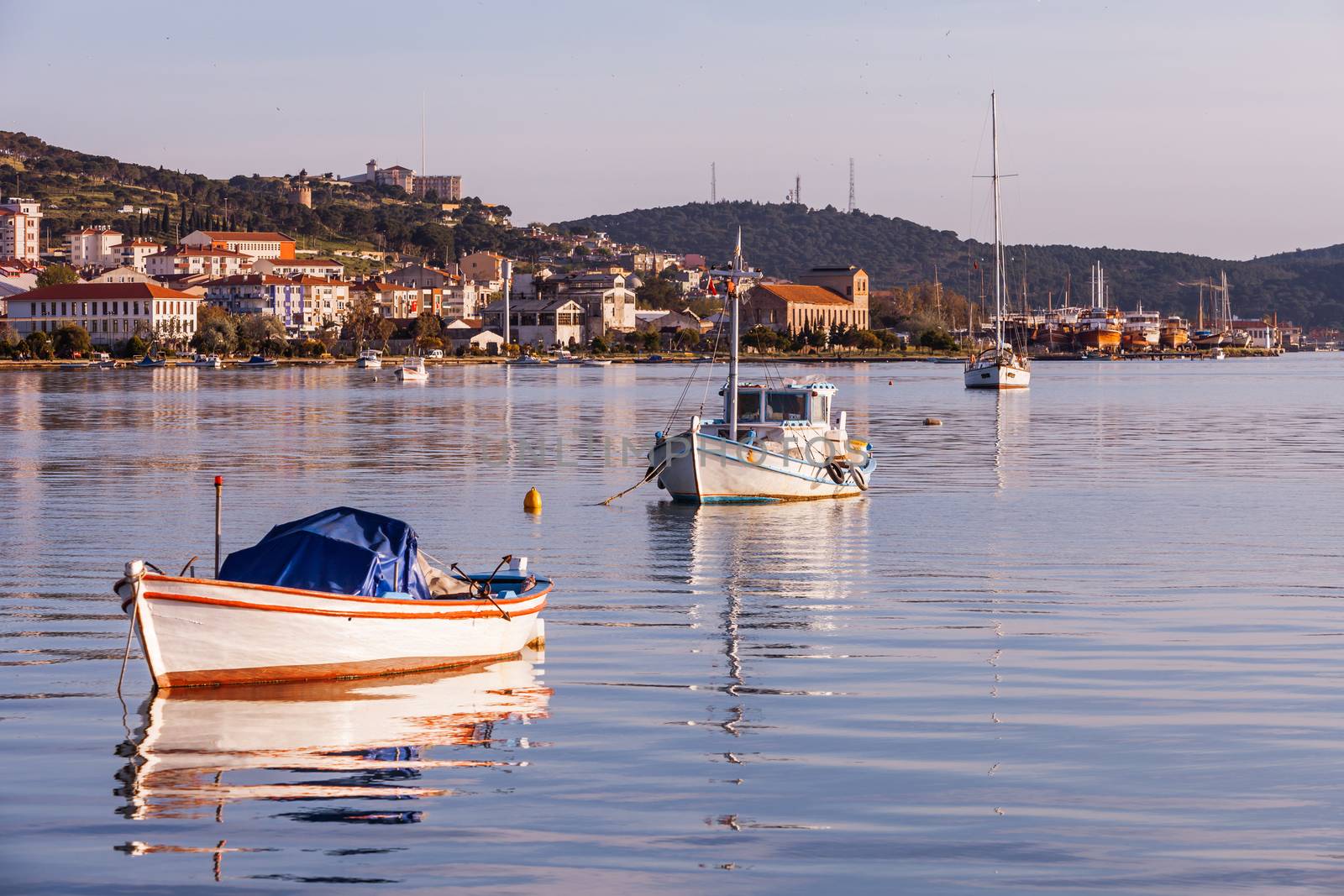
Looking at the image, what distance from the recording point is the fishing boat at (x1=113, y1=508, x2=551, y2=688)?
54.9 feet

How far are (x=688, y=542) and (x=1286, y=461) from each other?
92.9 ft

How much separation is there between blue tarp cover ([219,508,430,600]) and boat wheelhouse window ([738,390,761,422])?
2195 centimetres

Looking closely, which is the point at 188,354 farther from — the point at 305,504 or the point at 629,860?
the point at 629,860

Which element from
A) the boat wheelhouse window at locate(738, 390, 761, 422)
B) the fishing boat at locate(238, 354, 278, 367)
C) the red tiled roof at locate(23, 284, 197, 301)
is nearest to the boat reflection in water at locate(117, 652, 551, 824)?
the boat wheelhouse window at locate(738, 390, 761, 422)

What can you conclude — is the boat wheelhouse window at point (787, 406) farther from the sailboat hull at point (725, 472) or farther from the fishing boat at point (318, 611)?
the fishing boat at point (318, 611)

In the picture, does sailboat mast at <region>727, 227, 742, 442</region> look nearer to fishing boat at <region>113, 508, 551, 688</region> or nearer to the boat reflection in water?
fishing boat at <region>113, 508, 551, 688</region>

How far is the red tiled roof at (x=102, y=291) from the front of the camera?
7648 inches

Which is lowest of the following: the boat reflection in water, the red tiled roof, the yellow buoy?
the boat reflection in water

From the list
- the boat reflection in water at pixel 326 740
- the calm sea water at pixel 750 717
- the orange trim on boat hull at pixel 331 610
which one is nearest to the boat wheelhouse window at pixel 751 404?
the calm sea water at pixel 750 717

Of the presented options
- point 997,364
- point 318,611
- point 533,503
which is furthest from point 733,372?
point 997,364

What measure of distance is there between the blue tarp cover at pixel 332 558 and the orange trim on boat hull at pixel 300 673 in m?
0.82

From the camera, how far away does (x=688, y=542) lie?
31766 millimetres

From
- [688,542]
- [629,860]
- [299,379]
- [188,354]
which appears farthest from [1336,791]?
[188,354]

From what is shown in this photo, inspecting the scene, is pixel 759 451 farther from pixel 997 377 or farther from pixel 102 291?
pixel 102 291
